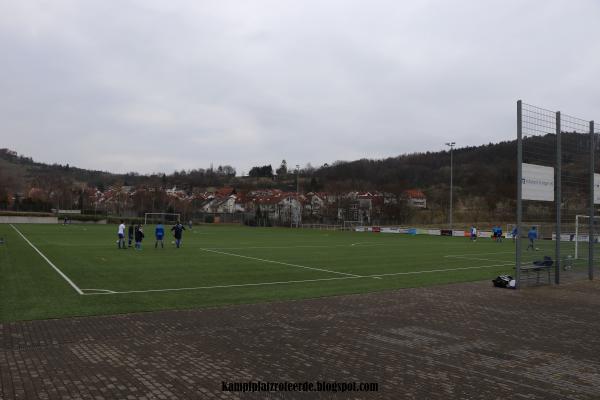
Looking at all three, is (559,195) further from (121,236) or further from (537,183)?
(121,236)

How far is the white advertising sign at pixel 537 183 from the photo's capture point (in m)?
15.0

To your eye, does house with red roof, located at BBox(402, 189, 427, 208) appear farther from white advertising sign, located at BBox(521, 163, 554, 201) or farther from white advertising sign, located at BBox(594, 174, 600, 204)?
white advertising sign, located at BBox(521, 163, 554, 201)

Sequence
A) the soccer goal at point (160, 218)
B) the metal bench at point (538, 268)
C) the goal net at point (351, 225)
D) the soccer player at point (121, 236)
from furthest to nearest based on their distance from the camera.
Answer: the soccer goal at point (160, 218), the goal net at point (351, 225), the soccer player at point (121, 236), the metal bench at point (538, 268)

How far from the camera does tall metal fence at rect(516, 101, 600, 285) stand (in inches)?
593

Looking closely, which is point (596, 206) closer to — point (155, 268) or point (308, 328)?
point (308, 328)

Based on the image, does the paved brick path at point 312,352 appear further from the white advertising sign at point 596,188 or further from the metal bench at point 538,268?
the white advertising sign at point 596,188

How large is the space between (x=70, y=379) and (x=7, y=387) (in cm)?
66

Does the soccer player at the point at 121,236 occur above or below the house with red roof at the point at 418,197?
below

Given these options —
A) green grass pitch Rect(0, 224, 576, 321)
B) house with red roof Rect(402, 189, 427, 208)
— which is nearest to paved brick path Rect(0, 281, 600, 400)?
green grass pitch Rect(0, 224, 576, 321)

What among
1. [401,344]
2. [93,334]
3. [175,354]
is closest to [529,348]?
[401,344]

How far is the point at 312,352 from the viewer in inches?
298

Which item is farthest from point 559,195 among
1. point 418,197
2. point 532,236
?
point 418,197

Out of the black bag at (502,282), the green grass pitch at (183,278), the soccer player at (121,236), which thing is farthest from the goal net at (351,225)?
the black bag at (502,282)

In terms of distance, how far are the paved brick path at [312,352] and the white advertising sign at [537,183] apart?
444 cm
